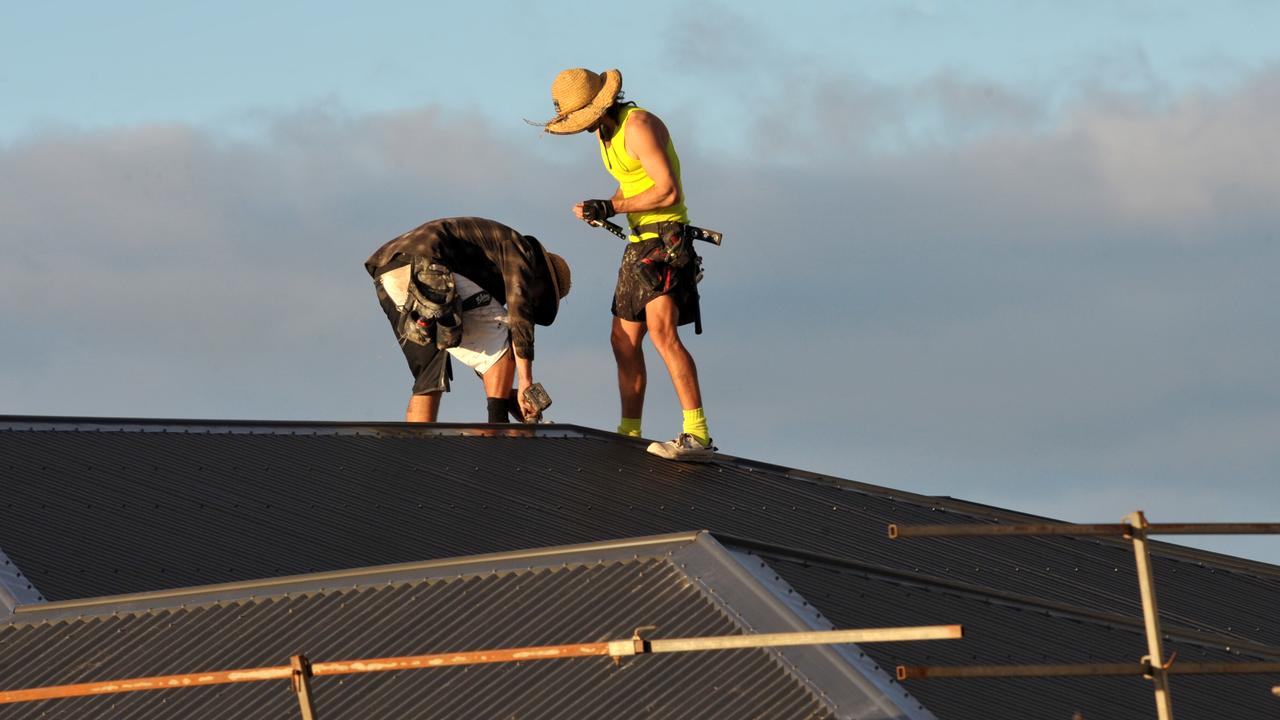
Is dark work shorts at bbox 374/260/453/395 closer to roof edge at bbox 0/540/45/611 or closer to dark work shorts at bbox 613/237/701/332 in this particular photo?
dark work shorts at bbox 613/237/701/332

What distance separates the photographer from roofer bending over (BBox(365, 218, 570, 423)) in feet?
58.5

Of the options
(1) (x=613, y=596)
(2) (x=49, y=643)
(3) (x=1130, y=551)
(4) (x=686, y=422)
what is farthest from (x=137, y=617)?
(3) (x=1130, y=551)

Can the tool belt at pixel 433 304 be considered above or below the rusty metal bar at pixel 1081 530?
above

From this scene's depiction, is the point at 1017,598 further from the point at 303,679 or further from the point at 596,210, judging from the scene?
the point at 303,679

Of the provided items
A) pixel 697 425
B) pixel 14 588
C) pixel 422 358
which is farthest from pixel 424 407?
pixel 14 588

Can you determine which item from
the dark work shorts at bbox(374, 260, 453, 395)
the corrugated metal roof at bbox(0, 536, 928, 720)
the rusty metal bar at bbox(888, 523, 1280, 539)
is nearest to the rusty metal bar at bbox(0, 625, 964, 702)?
→ the corrugated metal roof at bbox(0, 536, 928, 720)

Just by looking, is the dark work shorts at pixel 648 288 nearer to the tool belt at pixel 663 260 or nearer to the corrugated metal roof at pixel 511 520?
the tool belt at pixel 663 260

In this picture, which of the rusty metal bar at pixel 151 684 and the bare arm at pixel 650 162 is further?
the bare arm at pixel 650 162

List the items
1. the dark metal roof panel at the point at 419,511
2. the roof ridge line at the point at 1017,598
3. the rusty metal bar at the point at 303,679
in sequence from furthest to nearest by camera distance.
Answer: the dark metal roof panel at the point at 419,511
the roof ridge line at the point at 1017,598
the rusty metal bar at the point at 303,679

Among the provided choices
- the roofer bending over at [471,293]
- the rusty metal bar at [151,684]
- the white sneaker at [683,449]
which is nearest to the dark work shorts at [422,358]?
the roofer bending over at [471,293]

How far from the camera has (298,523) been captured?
49.0 feet

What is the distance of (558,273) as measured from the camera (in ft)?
59.6

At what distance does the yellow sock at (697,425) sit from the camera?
16719 mm

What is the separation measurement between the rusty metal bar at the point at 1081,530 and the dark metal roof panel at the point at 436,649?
113 centimetres
